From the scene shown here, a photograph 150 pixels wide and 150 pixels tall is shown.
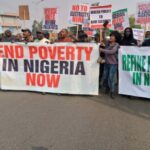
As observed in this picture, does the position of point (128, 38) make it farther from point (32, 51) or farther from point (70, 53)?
point (32, 51)

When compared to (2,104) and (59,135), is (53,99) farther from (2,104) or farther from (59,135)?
(59,135)

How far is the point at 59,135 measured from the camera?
22.5 feet

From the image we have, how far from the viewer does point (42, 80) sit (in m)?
11.4

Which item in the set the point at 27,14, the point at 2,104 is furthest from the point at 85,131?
the point at 27,14

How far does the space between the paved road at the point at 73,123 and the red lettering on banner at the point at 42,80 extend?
588mm

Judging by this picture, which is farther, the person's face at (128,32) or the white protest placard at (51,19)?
the white protest placard at (51,19)

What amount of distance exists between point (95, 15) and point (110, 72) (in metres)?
5.15

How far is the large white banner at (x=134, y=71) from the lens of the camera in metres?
10.5

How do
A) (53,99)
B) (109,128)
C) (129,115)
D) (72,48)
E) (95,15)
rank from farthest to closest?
(95,15) → (72,48) → (53,99) → (129,115) → (109,128)

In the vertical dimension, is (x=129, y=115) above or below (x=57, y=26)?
below

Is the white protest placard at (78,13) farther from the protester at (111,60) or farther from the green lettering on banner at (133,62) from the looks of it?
the green lettering on banner at (133,62)

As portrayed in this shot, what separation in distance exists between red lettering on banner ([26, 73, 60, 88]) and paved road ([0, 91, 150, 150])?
0.59 metres

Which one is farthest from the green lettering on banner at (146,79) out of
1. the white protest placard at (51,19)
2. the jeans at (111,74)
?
the white protest placard at (51,19)

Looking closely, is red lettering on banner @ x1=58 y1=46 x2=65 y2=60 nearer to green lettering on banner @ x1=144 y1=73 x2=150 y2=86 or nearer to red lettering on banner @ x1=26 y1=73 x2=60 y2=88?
red lettering on banner @ x1=26 y1=73 x2=60 y2=88
